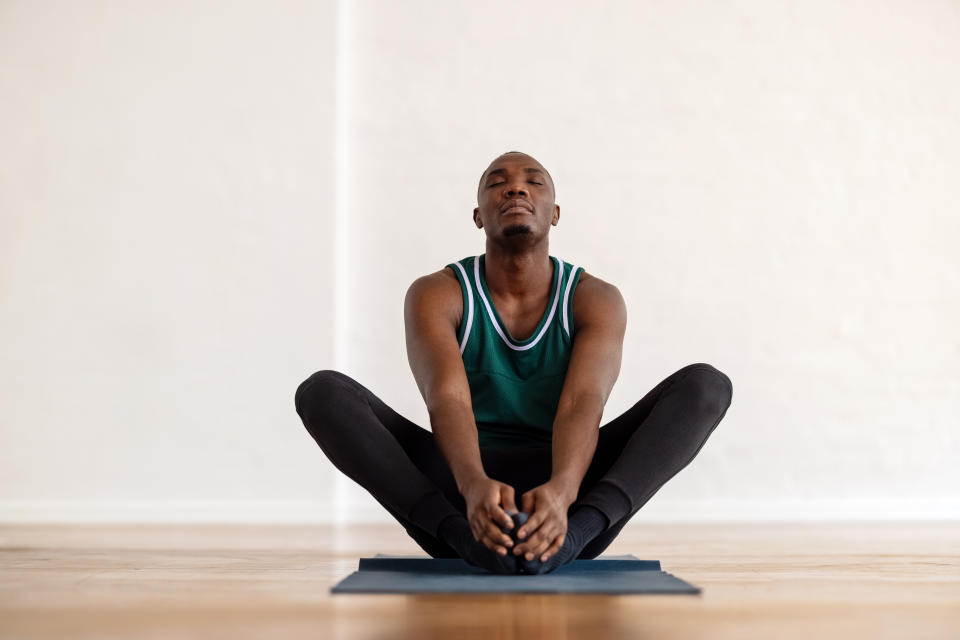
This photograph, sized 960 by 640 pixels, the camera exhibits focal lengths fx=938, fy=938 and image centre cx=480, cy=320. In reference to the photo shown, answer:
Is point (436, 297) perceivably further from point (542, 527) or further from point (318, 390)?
point (542, 527)

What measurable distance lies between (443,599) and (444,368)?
58cm

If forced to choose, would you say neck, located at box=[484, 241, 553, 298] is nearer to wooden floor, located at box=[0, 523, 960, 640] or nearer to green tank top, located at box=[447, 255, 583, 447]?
green tank top, located at box=[447, 255, 583, 447]

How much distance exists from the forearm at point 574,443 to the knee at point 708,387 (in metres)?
0.17

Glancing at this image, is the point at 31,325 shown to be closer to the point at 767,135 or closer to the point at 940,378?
the point at 767,135

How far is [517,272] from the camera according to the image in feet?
6.46

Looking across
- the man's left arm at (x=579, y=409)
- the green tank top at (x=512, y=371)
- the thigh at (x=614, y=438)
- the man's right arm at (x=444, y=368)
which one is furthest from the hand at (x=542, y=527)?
the green tank top at (x=512, y=371)

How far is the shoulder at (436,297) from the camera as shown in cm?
186

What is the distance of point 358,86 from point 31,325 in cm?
161

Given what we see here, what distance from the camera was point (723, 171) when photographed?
3826 millimetres

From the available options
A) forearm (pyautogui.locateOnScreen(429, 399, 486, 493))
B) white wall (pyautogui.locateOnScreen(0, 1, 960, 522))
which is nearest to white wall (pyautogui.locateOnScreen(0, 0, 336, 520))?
white wall (pyautogui.locateOnScreen(0, 1, 960, 522))

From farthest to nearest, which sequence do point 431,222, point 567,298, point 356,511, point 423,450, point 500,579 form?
1. point 431,222
2. point 356,511
3. point 567,298
4. point 423,450
5. point 500,579

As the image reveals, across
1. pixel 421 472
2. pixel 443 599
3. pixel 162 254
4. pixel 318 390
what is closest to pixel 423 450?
pixel 421 472

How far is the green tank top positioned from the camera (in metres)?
1.91

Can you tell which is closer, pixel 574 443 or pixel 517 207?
pixel 574 443
